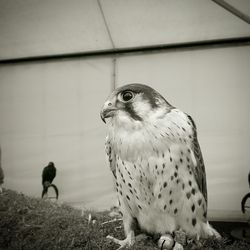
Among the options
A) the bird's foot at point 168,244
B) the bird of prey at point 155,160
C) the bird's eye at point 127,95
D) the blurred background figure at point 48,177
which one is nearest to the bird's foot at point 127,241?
the bird of prey at point 155,160

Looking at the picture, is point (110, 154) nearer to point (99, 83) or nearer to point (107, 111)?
point (107, 111)

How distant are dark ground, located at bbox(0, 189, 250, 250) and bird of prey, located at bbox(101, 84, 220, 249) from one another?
12 cm

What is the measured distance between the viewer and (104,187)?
2418 mm

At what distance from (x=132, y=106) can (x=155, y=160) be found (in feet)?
0.93

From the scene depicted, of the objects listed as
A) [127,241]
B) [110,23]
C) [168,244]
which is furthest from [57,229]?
[110,23]

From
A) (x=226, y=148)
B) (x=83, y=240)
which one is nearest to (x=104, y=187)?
(x=83, y=240)

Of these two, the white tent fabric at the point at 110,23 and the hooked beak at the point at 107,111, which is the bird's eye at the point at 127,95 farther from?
the white tent fabric at the point at 110,23

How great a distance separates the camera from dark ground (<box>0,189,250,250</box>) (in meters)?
1.63

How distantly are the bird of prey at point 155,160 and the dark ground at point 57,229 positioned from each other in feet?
0.40

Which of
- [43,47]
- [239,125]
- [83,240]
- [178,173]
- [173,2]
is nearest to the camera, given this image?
→ [178,173]

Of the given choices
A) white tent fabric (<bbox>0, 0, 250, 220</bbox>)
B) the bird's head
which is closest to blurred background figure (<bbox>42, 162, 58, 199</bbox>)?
white tent fabric (<bbox>0, 0, 250, 220</bbox>)

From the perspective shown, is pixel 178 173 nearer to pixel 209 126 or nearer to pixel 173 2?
pixel 209 126

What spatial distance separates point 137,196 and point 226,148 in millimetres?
935

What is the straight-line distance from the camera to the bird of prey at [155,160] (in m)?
1.51
